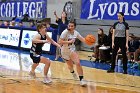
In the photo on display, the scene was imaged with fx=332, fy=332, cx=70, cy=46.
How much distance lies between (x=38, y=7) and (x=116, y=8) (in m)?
7.01

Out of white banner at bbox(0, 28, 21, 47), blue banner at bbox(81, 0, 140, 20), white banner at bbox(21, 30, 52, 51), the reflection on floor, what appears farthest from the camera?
white banner at bbox(0, 28, 21, 47)

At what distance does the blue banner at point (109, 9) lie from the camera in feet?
53.3

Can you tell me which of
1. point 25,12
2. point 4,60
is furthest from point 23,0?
point 4,60

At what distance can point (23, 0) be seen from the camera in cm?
2378

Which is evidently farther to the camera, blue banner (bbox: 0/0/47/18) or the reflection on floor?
blue banner (bbox: 0/0/47/18)

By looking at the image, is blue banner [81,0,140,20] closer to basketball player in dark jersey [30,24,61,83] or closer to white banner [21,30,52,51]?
white banner [21,30,52,51]

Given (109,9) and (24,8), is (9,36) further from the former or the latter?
(109,9)

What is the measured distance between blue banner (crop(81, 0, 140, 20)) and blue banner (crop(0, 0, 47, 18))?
166 inches

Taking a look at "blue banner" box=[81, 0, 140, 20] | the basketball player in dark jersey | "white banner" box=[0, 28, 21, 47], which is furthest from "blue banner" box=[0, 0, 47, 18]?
the basketball player in dark jersey

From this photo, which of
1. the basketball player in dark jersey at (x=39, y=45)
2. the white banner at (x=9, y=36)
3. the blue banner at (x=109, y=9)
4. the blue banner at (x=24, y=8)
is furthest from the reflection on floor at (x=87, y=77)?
the blue banner at (x=24, y=8)

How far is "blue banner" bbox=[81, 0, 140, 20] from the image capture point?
53.3 feet

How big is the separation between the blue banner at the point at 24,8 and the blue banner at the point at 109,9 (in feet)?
13.8

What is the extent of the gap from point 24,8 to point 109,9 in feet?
26.8

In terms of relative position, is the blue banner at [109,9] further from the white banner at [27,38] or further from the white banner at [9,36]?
the white banner at [9,36]
